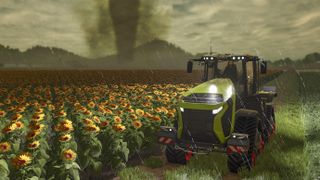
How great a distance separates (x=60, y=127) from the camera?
217 inches

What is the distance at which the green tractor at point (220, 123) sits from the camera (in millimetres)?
6609

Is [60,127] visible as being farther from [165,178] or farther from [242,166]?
[242,166]

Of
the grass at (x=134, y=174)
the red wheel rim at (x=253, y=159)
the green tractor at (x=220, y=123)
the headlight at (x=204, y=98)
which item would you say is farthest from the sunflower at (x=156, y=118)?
the red wheel rim at (x=253, y=159)

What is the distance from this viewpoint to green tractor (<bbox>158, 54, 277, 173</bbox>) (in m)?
6.61

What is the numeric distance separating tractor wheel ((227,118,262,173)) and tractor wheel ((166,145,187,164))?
99 cm

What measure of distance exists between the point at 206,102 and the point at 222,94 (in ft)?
1.10

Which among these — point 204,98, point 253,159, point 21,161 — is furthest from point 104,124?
point 253,159

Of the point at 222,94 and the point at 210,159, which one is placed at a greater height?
the point at 222,94

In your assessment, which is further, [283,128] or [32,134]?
[283,128]

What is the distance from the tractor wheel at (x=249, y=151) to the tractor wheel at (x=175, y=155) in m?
0.99

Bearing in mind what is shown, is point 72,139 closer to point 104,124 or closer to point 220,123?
point 104,124

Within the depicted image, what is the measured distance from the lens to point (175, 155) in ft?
24.0

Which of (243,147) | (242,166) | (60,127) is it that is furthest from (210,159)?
(60,127)

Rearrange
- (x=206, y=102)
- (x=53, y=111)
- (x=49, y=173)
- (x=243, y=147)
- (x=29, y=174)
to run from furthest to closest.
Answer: (x=53, y=111), (x=206, y=102), (x=243, y=147), (x=49, y=173), (x=29, y=174)
